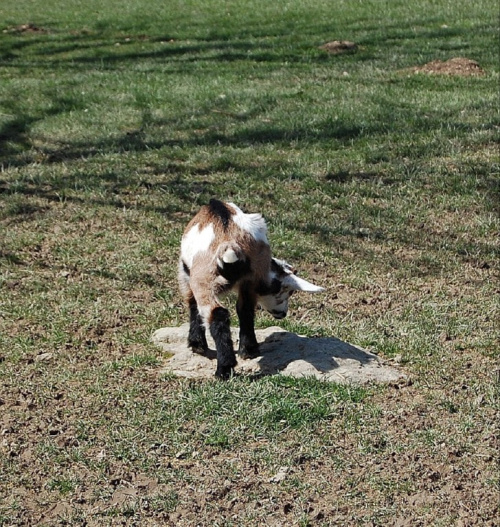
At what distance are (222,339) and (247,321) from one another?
1.36ft

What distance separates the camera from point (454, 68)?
1337 cm

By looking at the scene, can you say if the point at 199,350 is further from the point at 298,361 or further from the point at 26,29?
the point at 26,29

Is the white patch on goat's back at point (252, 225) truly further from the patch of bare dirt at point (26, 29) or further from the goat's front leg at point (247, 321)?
the patch of bare dirt at point (26, 29)

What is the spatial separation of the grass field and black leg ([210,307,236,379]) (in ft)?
0.40

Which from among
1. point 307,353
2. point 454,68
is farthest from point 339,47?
point 307,353

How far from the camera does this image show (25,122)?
37.4 ft

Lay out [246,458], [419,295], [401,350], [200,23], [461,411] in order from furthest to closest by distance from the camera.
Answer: [200,23] < [419,295] < [401,350] < [461,411] < [246,458]

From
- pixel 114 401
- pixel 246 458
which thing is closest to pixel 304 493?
pixel 246 458

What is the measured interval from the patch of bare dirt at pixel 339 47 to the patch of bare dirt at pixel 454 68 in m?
1.97

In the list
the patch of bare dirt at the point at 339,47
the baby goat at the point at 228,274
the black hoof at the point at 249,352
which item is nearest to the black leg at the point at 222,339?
the baby goat at the point at 228,274

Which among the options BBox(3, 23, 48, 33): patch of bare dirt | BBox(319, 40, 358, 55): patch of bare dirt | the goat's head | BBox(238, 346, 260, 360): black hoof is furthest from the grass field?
BBox(3, 23, 48, 33): patch of bare dirt

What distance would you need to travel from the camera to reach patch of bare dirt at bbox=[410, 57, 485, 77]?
522 inches

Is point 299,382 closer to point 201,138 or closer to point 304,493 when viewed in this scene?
point 304,493

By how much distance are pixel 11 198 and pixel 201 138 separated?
8.49 feet
